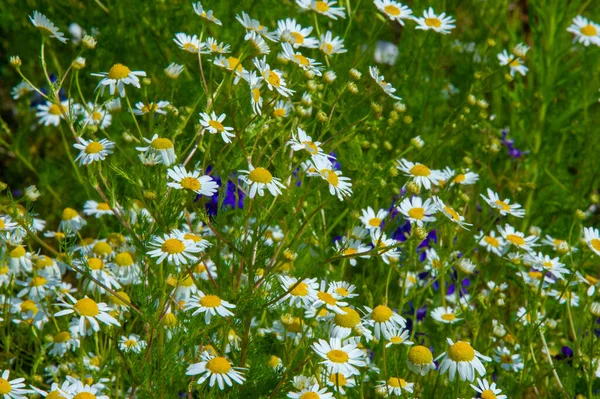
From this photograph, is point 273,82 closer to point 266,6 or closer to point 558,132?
point 266,6

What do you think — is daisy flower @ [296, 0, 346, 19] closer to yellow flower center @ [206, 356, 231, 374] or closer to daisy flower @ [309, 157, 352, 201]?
daisy flower @ [309, 157, 352, 201]

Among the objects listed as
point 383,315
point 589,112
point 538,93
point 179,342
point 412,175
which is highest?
point 589,112

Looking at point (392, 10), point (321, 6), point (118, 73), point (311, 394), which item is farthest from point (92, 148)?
point (392, 10)

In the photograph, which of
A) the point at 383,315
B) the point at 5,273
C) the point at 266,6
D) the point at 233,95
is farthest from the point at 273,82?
the point at 266,6

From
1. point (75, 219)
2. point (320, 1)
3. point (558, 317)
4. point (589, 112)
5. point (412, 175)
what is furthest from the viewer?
point (589, 112)

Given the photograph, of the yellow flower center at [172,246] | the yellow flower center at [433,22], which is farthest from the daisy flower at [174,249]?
the yellow flower center at [433,22]

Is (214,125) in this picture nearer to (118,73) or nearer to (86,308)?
(118,73)

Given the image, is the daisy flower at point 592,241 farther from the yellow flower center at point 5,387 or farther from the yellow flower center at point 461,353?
the yellow flower center at point 5,387
